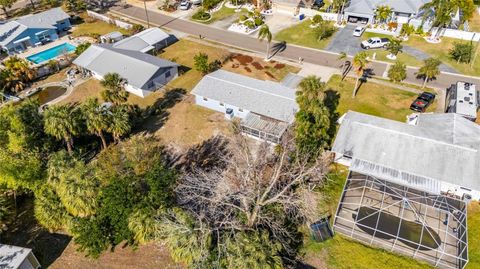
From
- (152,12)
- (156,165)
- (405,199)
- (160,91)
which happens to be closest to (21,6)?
(152,12)

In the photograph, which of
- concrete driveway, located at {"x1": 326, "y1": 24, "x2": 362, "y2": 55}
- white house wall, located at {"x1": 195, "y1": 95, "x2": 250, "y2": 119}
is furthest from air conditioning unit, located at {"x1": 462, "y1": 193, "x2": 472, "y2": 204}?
concrete driveway, located at {"x1": 326, "y1": 24, "x2": 362, "y2": 55}

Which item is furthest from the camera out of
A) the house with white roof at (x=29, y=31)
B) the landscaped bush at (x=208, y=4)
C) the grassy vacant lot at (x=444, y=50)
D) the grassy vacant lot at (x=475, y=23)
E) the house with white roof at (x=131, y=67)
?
the landscaped bush at (x=208, y=4)

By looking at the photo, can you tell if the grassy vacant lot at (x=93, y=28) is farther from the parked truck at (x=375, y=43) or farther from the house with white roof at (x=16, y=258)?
the house with white roof at (x=16, y=258)

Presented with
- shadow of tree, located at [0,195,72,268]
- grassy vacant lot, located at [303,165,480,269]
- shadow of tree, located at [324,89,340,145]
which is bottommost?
shadow of tree, located at [0,195,72,268]

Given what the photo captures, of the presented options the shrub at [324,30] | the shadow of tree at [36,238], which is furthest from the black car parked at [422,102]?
the shadow of tree at [36,238]

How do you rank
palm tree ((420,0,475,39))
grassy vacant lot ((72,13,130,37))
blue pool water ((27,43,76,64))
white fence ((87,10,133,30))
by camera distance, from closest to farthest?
1. palm tree ((420,0,475,39))
2. blue pool water ((27,43,76,64))
3. grassy vacant lot ((72,13,130,37))
4. white fence ((87,10,133,30))

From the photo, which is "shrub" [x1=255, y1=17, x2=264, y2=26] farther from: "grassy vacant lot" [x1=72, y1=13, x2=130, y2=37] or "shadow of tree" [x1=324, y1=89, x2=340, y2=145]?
"grassy vacant lot" [x1=72, y1=13, x2=130, y2=37]
